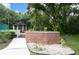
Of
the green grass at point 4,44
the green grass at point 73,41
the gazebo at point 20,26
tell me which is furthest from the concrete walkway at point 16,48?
the green grass at point 73,41

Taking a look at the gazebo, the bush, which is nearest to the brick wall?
the gazebo

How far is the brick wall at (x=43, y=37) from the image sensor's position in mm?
4504

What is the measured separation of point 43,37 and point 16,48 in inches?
18.4

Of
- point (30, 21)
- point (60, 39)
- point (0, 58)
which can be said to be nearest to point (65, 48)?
point (60, 39)

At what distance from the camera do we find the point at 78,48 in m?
4.52

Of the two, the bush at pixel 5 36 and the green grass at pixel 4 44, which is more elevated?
the bush at pixel 5 36

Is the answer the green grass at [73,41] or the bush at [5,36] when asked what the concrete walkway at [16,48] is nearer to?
the bush at [5,36]

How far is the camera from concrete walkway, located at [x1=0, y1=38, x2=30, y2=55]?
446 centimetres

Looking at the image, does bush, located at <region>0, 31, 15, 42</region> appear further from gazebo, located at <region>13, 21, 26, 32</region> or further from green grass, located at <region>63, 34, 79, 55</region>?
green grass, located at <region>63, 34, 79, 55</region>

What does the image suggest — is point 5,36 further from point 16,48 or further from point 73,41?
point 73,41

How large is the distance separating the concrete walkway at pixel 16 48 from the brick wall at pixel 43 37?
0.36 feet

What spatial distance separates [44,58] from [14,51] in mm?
500

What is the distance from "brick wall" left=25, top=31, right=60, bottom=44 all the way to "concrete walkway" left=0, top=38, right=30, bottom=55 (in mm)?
109

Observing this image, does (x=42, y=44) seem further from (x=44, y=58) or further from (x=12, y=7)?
(x=12, y=7)
